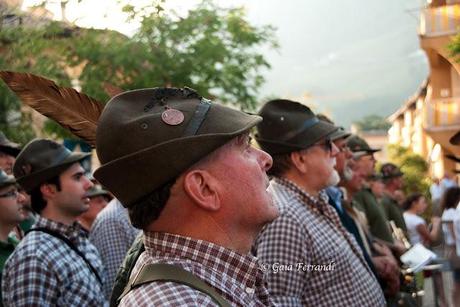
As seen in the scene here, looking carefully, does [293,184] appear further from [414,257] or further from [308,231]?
[414,257]

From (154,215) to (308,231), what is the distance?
175 centimetres

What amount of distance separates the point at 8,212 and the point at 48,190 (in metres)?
0.50

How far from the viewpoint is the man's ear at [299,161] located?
4188 mm

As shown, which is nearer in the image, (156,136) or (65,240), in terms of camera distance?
(156,136)

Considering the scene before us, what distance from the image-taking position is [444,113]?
259 cm

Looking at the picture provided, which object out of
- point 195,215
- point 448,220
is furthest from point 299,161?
point 195,215

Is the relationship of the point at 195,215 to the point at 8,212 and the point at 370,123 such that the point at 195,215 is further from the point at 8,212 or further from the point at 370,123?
the point at 370,123

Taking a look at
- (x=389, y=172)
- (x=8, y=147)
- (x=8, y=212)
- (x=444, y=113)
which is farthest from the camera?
(x=389, y=172)

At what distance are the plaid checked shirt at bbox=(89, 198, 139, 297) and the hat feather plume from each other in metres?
3.28

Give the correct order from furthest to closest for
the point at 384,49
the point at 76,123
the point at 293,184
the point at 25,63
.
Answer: the point at 384,49
the point at 25,63
the point at 293,184
the point at 76,123

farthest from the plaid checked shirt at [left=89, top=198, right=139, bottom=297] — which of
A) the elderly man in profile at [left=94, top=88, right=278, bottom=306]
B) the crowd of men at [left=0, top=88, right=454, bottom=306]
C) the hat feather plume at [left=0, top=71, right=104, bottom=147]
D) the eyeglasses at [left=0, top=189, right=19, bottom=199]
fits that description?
the elderly man in profile at [left=94, top=88, right=278, bottom=306]

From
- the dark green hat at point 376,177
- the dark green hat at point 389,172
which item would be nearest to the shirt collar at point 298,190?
the dark green hat at point 376,177

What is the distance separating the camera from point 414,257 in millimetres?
5914

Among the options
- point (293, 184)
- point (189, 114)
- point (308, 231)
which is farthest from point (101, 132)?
point (293, 184)
